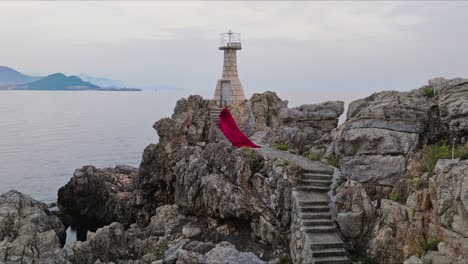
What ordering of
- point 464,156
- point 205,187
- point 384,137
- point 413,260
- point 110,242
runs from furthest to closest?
point 205,187 → point 110,242 → point 384,137 → point 464,156 → point 413,260

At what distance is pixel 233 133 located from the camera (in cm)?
3039

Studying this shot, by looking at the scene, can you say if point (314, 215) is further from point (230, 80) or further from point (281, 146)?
point (230, 80)

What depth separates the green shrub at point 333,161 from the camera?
2261 centimetres

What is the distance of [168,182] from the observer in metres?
30.9

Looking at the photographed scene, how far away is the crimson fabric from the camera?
28.0 m

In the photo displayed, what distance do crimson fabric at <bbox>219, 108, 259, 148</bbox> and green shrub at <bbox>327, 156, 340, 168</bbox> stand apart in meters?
5.47

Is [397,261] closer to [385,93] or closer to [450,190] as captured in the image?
[450,190]

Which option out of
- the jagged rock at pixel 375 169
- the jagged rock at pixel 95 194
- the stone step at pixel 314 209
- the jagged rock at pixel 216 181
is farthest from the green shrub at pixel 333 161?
the jagged rock at pixel 95 194

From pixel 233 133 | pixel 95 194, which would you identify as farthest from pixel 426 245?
pixel 95 194

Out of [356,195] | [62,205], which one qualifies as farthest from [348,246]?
[62,205]

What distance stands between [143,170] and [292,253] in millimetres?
16167

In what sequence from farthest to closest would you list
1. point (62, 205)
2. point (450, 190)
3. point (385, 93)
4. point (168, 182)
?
point (62, 205)
point (168, 182)
point (385, 93)
point (450, 190)

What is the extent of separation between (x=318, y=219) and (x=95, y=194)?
90.2ft

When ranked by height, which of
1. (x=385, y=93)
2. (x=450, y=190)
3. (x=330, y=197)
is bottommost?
(x=330, y=197)
